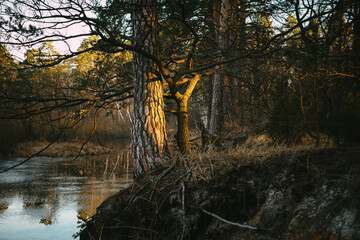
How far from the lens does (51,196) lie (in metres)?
8.12

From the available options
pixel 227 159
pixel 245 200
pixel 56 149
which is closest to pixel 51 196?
pixel 227 159

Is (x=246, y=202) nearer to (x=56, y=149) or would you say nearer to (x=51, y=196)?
(x=51, y=196)

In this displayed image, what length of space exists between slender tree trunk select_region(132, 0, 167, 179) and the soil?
0.58 metres

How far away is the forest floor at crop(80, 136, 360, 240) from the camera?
10.7 ft

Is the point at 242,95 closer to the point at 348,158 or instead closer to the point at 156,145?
the point at 156,145

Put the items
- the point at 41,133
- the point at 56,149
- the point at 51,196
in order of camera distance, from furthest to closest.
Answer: the point at 41,133
the point at 56,149
the point at 51,196

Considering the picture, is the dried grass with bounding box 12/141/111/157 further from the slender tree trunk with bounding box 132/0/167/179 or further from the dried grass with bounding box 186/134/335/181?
the dried grass with bounding box 186/134/335/181

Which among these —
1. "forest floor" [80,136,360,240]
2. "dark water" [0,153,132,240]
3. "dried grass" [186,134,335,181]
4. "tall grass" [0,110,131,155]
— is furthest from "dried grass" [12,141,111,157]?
"dried grass" [186,134,335,181]

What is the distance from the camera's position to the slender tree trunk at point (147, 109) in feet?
18.7

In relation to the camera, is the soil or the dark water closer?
the soil

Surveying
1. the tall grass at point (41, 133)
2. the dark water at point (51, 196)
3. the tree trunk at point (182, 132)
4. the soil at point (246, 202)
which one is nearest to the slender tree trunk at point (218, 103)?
the dark water at point (51, 196)

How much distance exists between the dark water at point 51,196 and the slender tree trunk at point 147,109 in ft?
2.08

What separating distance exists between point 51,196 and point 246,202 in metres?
6.01

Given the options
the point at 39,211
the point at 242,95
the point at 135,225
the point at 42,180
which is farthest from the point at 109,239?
the point at 242,95
